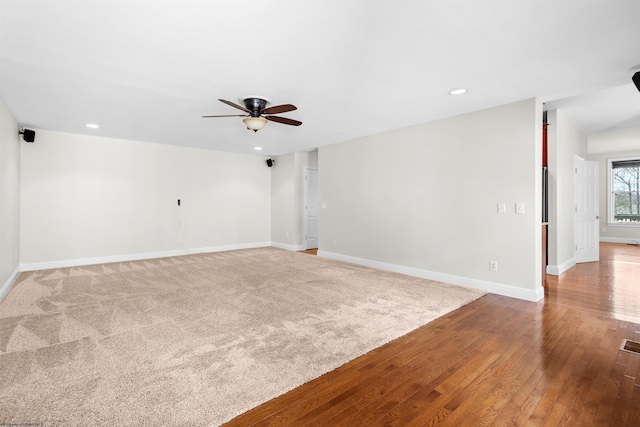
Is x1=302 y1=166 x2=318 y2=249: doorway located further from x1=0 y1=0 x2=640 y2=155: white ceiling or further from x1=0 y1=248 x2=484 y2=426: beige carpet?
x1=0 y1=0 x2=640 y2=155: white ceiling

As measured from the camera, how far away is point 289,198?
7746mm

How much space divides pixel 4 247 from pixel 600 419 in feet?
20.6

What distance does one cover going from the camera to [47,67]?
9.25 ft

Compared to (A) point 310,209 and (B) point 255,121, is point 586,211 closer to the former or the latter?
(A) point 310,209

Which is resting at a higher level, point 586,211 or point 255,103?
point 255,103

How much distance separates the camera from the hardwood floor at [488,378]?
1.69 m

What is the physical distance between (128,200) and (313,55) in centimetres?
534

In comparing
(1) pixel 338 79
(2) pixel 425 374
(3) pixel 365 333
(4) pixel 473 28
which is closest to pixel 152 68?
(1) pixel 338 79

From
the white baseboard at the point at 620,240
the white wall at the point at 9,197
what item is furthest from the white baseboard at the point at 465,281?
the white baseboard at the point at 620,240

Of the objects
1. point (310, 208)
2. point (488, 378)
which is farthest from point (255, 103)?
point (310, 208)

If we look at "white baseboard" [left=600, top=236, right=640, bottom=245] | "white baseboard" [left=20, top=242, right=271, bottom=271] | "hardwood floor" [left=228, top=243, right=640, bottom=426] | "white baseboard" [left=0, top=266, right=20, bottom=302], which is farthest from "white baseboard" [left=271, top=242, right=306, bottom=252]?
"white baseboard" [left=600, top=236, right=640, bottom=245]

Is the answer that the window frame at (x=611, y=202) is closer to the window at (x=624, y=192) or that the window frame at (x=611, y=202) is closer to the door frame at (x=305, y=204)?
the window at (x=624, y=192)

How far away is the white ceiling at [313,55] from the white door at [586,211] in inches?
65.1

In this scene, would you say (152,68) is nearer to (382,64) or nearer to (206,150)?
(382,64)
